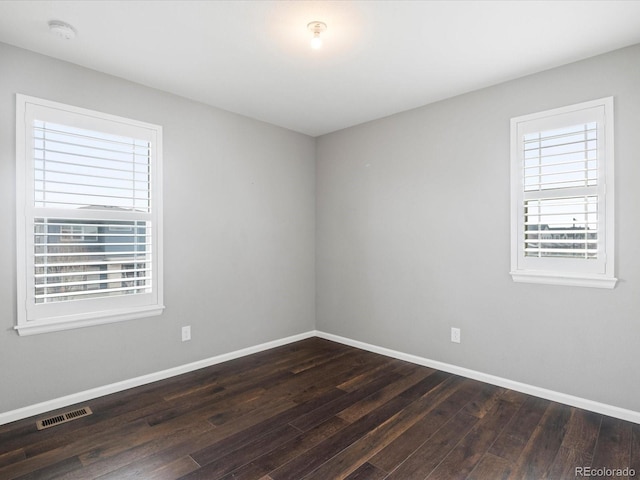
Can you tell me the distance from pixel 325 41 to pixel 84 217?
2.20 meters

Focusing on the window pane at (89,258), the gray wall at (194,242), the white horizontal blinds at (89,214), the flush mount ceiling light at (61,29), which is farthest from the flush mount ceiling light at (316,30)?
the window pane at (89,258)

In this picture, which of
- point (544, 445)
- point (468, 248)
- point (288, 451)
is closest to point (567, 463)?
point (544, 445)

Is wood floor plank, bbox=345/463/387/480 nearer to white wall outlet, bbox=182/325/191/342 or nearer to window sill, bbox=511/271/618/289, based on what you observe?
window sill, bbox=511/271/618/289

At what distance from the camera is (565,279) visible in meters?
2.73

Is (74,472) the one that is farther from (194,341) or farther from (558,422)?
(558,422)

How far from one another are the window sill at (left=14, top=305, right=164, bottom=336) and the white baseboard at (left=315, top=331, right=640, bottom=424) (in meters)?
2.27

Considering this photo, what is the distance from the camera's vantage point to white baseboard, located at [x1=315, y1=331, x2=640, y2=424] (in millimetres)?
2525

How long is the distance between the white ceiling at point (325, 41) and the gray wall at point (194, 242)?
9.5 inches

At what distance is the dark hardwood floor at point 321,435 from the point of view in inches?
78.1

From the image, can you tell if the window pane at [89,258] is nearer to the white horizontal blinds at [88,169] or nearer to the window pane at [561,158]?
the white horizontal blinds at [88,169]

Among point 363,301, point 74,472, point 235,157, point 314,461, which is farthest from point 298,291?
point 74,472

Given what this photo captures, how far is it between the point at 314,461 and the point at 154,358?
6.05 ft

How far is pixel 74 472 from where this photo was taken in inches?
76.7

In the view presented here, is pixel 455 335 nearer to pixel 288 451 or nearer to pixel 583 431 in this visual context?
pixel 583 431
